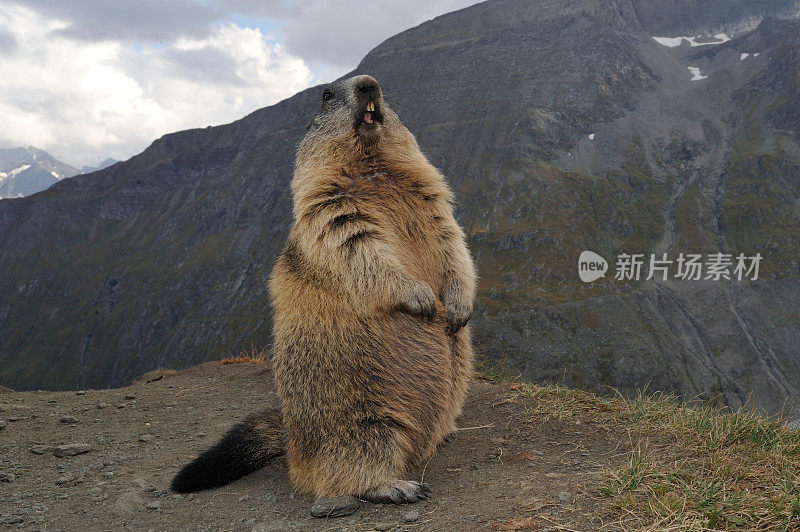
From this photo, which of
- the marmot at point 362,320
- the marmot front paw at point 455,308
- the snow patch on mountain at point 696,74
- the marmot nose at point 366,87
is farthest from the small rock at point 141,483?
the snow patch on mountain at point 696,74

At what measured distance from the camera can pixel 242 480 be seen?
560 cm

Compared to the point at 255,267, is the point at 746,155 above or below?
above

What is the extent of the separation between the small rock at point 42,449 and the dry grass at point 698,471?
6.08 metres

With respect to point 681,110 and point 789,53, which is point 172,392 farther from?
point 789,53

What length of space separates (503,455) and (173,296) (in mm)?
180190

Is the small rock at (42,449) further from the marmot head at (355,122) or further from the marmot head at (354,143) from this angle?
the marmot head at (355,122)

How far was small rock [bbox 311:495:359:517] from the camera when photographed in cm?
441

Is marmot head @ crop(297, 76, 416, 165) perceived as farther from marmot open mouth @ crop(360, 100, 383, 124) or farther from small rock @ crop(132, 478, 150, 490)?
small rock @ crop(132, 478, 150, 490)

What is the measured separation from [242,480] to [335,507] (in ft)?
5.42

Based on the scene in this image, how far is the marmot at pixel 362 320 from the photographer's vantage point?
4.66 m

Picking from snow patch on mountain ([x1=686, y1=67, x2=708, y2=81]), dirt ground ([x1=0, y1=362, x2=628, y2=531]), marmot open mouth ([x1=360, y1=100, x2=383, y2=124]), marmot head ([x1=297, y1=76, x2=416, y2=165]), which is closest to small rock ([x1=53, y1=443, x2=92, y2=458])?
dirt ground ([x1=0, y1=362, x2=628, y2=531])

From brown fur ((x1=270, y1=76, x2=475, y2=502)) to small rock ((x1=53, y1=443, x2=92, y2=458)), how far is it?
3.34m

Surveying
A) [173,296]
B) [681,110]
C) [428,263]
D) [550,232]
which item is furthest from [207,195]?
[428,263]

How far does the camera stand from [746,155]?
13562cm
